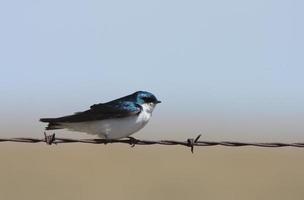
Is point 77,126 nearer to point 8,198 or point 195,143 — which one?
Answer: point 195,143

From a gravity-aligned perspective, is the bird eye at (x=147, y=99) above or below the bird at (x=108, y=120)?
above

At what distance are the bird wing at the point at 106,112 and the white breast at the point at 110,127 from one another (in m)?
0.03

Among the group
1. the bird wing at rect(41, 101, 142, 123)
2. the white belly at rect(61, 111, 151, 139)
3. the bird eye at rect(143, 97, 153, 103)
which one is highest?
the bird eye at rect(143, 97, 153, 103)

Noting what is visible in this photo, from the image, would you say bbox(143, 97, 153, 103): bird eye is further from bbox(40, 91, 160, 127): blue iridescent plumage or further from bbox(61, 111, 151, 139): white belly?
bbox(61, 111, 151, 139): white belly

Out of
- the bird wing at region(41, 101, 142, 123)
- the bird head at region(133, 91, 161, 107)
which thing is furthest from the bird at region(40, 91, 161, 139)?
the bird head at region(133, 91, 161, 107)

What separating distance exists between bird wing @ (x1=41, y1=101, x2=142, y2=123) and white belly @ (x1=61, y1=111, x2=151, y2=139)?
0.03m

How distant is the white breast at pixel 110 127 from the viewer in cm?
667

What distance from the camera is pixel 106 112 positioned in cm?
683

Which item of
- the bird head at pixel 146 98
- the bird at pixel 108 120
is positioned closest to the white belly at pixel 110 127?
the bird at pixel 108 120

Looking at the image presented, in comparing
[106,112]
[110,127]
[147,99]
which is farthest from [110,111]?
[147,99]

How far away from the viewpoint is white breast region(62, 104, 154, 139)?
21.9ft

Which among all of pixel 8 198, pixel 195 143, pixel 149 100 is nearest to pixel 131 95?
pixel 149 100

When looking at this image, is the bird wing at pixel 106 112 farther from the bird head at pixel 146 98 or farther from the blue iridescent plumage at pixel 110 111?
the bird head at pixel 146 98

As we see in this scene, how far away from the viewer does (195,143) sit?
5953mm
